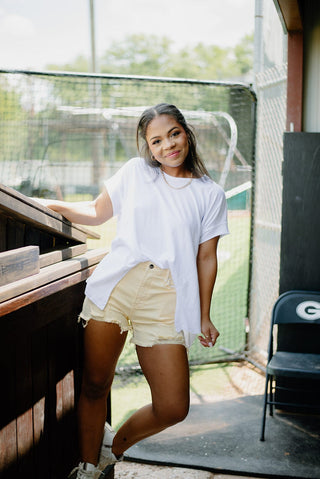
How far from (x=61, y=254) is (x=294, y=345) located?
97.3 inches

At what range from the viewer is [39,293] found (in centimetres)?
188

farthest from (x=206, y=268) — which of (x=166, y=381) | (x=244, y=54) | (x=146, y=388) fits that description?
(x=244, y=54)

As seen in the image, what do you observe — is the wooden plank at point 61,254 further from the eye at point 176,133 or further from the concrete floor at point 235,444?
the concrete floor at point 235,444

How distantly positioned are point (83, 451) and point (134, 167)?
1379 mm

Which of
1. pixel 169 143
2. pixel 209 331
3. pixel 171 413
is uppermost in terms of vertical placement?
pixel 169 143

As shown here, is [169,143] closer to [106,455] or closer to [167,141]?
[167,141]

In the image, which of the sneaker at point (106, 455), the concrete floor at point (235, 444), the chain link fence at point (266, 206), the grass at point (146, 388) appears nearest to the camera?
the sneaker at point (106, 455)

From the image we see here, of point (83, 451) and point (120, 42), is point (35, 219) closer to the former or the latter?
point (83, 451)

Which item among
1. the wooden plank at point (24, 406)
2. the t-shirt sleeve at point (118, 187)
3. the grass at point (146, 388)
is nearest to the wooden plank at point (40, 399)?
the wooden plank at point (24, 406)

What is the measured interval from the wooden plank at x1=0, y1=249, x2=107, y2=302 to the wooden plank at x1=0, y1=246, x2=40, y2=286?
0.07ft

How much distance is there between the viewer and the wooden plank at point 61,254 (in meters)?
2.13

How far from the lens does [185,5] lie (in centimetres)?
5831

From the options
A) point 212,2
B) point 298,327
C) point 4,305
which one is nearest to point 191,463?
point 298,327

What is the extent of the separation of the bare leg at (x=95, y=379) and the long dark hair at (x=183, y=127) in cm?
80
